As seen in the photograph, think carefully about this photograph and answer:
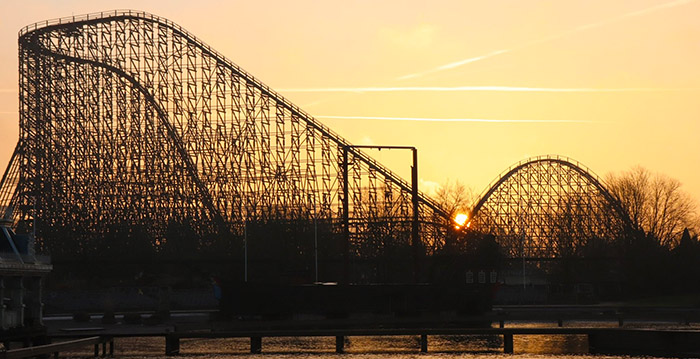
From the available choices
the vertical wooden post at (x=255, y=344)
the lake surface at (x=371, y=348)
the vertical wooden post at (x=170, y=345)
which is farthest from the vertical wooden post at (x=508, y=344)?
the vertical wooden post at (x=170, y=345)

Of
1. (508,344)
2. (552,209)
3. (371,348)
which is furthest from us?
(552,209)

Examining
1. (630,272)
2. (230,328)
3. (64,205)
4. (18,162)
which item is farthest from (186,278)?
(630,272)

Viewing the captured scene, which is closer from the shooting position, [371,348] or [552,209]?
[371,348]

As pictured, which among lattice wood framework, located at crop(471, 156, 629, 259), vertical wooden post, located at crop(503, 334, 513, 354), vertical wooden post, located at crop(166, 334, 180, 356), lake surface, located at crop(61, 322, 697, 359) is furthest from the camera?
lattice wood framework, located at crop(471, 156, 629, 259)

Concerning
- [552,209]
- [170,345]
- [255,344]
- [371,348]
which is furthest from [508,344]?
[552,209]

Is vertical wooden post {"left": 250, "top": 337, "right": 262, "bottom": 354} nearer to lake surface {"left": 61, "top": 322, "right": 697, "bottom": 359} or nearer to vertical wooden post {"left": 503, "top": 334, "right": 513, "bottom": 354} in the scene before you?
lake surface {"left": 61, "top": 322, "right": 697, "bottom": 359}

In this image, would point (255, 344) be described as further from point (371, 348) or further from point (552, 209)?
point (552, 209)

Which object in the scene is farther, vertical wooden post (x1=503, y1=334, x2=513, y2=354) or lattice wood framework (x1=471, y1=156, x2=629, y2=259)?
lattice wood framework (x1=471, y1=156, x2=629, y2=259)

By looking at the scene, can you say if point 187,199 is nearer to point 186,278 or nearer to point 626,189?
point 186,278

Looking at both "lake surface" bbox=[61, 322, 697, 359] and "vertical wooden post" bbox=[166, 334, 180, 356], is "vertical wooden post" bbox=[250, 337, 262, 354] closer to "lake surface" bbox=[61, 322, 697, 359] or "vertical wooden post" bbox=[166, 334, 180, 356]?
"lake surface" bbox=[61, 322, 697, 359]

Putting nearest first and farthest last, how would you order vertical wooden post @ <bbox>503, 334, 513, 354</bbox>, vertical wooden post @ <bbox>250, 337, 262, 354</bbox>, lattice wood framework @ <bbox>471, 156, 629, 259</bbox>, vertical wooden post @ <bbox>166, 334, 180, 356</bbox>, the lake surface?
the lake surface < vertical wooden post @ <bbox>503, 334, 513, 354</bbox> < vertical wooden post @ <bbox>166, 334, 180, 356</bbox> < vertical wooden post @ <bbox>250, 337, 262, 354</bbox> < lattice wood framework @ <bbox>471, 156, 629, 259</bbox>

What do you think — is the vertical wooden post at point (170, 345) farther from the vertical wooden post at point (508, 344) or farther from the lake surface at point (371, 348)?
the vertical wooden post at point (508, 344)

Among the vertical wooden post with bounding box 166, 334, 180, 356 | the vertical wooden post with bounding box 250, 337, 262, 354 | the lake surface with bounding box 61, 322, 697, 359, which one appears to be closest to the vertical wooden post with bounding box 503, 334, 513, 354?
the lake surface with bounding box 61, 322, 697, 359

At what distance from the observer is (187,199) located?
233 feet
